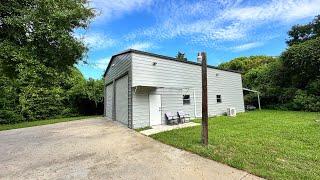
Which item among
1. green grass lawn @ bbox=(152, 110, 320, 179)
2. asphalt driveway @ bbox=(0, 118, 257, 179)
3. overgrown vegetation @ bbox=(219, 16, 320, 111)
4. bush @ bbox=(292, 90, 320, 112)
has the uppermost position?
overgrown vegetation @ bbox=(219, 16, 320, 111)

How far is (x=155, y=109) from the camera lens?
1291 cm

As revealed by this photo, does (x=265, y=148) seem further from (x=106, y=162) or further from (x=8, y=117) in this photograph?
(x=8, y=117)

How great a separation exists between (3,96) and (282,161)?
823 inches

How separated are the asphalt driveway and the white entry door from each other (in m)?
3.52

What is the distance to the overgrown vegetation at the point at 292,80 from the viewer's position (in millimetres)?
19516

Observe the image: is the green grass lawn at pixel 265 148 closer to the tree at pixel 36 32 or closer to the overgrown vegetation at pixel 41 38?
the overgrown vegetation at pixel 41 38

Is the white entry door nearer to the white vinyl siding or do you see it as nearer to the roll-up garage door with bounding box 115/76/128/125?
the white vinyl siding

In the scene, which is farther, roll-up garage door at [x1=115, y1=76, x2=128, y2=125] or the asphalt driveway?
roll-up garage door at [x1=115, y1=76, x2=128, y2=125]

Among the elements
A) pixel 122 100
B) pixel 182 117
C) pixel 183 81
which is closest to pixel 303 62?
pixel 183 81

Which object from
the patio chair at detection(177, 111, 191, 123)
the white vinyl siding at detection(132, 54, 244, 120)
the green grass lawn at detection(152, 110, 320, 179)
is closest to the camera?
the green grass lawn at detection(152, 110, 320, 179)

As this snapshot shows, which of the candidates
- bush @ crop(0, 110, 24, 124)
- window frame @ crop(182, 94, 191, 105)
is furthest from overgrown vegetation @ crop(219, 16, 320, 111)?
bush @ crop(0, 110, 24, 124)

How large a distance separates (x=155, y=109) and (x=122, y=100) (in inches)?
88.1

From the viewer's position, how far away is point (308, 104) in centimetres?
Result: 1873

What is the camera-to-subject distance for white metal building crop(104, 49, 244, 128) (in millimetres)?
12234
